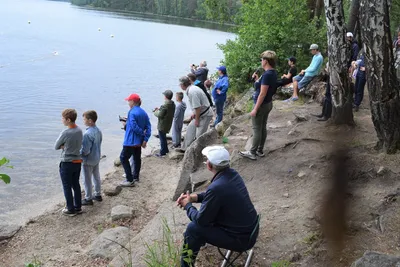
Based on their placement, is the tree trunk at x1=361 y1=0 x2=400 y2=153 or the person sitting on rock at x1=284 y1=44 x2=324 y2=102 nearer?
the tree trunk at x1=361 y1=0 x2=400 y2=153

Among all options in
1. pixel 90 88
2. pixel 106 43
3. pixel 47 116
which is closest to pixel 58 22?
pixel 106 43

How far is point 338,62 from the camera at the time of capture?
791 centimetres

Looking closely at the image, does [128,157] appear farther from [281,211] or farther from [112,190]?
[281,211]

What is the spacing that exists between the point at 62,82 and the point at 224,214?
2421 centimetres

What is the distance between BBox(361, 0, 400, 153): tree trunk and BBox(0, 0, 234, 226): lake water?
6.61 meters

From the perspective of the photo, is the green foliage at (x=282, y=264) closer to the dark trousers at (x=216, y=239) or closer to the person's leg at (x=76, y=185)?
the dark trousers at (x=216, y=239)

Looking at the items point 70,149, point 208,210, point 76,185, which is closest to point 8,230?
point 76,185

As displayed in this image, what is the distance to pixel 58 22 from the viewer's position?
64.6m

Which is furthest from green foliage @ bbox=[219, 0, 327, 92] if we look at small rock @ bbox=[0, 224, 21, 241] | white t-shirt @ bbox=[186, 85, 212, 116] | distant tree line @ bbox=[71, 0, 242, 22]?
distant tree line @ bbox=[71, 0, 242, 22]

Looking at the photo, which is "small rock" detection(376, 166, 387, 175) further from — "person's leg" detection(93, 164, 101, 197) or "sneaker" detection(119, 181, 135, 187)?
"sneaker" detection(119, 181, 135, 187)

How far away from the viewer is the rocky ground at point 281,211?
4.79 m

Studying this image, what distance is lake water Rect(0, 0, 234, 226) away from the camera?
11602 millimetres

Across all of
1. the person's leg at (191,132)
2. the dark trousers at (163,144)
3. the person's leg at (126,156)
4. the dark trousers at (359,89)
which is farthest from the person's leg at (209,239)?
the dark trousers at (163,144)

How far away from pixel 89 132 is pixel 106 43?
39.7m
